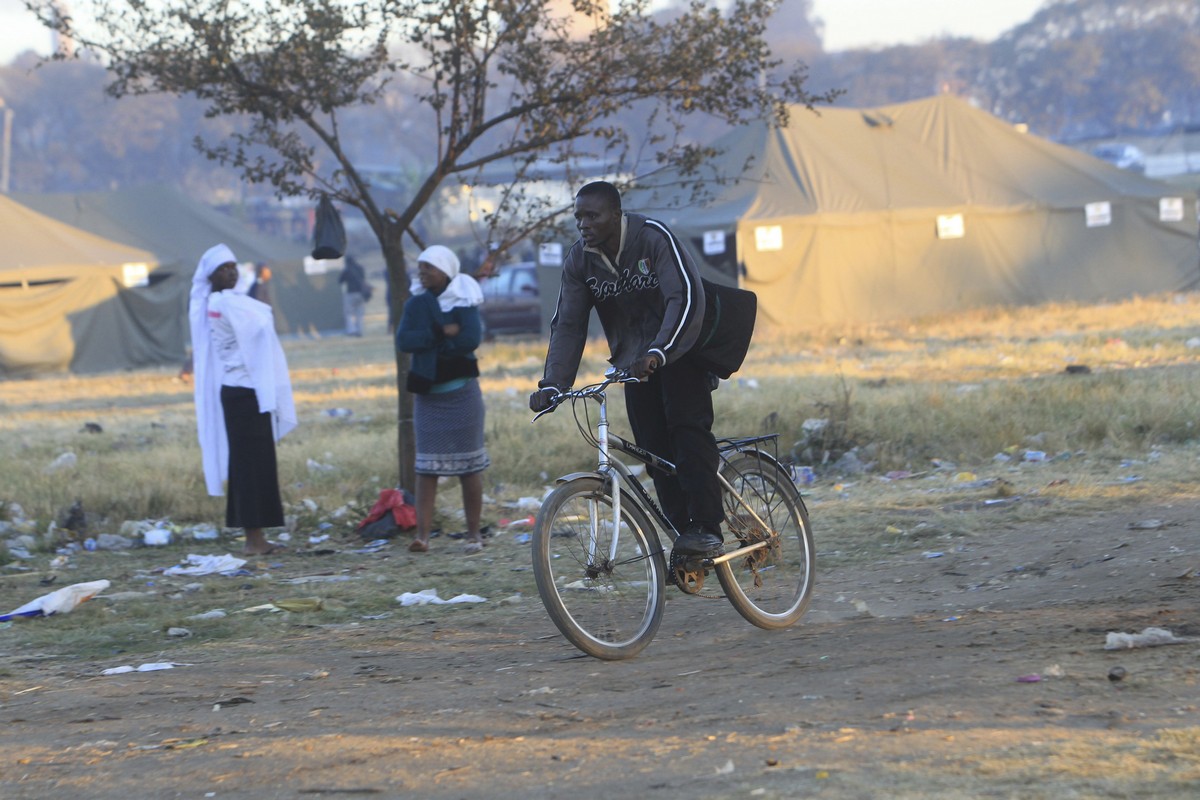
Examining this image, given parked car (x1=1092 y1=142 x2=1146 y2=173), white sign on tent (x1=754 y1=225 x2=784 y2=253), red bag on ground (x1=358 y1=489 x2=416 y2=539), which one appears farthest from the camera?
parked car (x1=1092 y1=142 x2=1146 y2=173)

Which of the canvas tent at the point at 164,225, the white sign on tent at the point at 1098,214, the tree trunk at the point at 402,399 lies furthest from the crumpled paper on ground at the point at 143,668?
the white sign on tent at the point at 1098,214

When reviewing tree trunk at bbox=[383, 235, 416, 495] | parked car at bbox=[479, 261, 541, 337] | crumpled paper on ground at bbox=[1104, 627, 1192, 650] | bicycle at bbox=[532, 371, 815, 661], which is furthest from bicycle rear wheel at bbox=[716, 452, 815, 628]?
parked car at bbox=[479, 261, 541, 337]

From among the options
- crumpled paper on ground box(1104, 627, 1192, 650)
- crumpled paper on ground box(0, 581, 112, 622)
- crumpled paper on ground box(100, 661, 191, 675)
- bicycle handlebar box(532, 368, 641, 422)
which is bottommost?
crumpled paper on ground box(100, 661, 191, 675)

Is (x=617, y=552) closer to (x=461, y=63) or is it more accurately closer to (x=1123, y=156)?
(x=461, y=63)

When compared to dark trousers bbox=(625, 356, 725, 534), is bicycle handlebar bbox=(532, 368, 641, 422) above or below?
above

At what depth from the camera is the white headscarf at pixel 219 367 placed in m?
7.88

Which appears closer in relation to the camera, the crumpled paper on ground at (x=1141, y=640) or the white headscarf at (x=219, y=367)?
the crumpled paper on ground at (x=1141, y=640)

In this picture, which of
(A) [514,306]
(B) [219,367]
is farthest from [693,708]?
(A) [514,306]

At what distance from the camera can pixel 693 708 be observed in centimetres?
426

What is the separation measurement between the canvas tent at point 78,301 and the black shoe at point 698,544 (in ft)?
64.7

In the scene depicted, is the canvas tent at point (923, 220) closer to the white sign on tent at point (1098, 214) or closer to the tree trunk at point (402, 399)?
the white sign on tent at point (1098, 214)

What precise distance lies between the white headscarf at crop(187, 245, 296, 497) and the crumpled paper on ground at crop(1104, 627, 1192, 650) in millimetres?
4772

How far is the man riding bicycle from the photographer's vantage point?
198 inches

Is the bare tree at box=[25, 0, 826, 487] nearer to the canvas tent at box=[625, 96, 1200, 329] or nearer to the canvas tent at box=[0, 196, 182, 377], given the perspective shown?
the canvas tent at box=[625, 96, 1200, 329]
